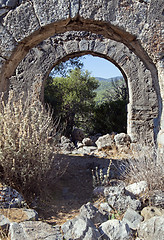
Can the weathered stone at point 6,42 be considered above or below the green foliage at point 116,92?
below

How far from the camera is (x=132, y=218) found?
262 centimetres

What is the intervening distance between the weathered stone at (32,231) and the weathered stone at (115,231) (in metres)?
0.40

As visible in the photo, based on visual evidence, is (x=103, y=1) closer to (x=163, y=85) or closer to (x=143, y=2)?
(x=143, y=2)

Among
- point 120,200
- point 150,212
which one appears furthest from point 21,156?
point 150,212

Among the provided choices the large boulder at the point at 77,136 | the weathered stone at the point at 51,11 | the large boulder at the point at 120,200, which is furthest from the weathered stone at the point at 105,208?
the large boulder at the point at 77,136

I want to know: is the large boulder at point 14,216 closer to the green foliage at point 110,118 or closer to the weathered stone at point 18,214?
the weathered stone at point 18,214

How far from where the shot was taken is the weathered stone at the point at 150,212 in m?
2.63

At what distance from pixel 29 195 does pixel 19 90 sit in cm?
466

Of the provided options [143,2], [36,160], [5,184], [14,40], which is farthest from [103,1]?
[5,184]

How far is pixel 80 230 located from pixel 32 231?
429 millimetres

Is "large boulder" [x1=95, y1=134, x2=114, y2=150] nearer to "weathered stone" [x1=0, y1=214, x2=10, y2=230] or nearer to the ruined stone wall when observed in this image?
the ruined stone wall

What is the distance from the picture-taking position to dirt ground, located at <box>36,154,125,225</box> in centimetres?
305

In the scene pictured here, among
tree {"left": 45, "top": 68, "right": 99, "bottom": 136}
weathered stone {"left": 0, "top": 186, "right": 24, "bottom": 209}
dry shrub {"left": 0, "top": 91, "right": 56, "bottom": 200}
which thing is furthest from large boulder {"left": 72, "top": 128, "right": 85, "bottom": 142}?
weathered stone {"left": 0, "top": 186, "right": 24, "bottom": 209}

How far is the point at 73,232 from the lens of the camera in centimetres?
228
